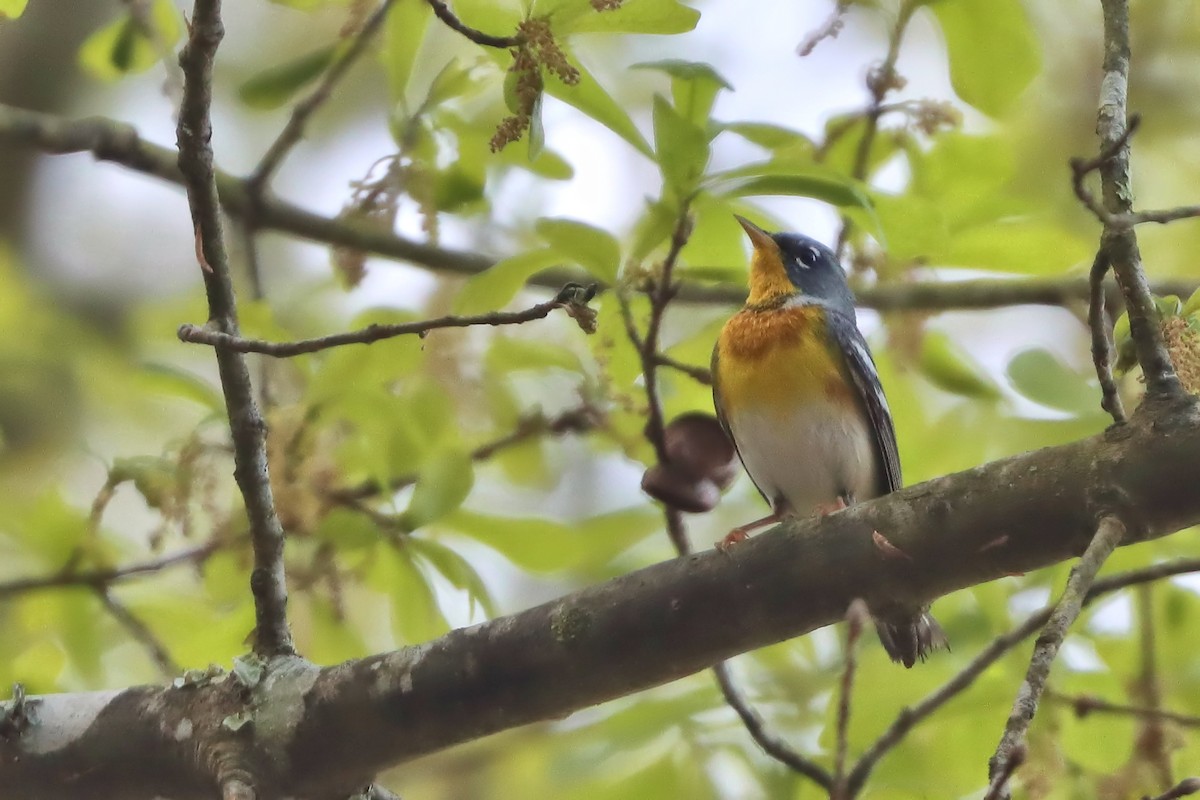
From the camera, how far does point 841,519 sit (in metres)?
1.79

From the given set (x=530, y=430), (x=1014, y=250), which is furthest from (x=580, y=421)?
(x=1014, y=250)

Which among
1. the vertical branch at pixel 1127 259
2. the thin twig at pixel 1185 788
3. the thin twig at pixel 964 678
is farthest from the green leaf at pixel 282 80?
the thin twig at pixel 1185 788

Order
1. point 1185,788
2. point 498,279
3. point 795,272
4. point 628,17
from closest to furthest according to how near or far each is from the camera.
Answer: point 1185,788 < point 628,17 < point 498,279 < point 795,272

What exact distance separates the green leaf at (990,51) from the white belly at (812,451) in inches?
37.7

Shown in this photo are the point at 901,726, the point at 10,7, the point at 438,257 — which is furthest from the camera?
the point at 438,257

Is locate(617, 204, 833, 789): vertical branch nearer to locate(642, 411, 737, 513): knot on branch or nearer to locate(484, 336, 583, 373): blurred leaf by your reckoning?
locate(642, 411, 737, 513): knot on branch

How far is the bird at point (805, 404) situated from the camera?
3168 millimetres

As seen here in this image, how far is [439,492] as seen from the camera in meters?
2.63

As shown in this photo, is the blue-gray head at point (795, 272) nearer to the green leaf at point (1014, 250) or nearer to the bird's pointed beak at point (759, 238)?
the bird's pointed beak at point (759, 238)

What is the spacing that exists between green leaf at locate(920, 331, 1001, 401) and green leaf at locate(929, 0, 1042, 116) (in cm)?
84

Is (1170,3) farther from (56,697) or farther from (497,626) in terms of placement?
(56,697)

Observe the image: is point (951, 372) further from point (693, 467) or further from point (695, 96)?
point (695, 96)

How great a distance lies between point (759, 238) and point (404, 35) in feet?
4.02

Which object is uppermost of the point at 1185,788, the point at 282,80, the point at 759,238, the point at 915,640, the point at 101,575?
the point at 282,80
